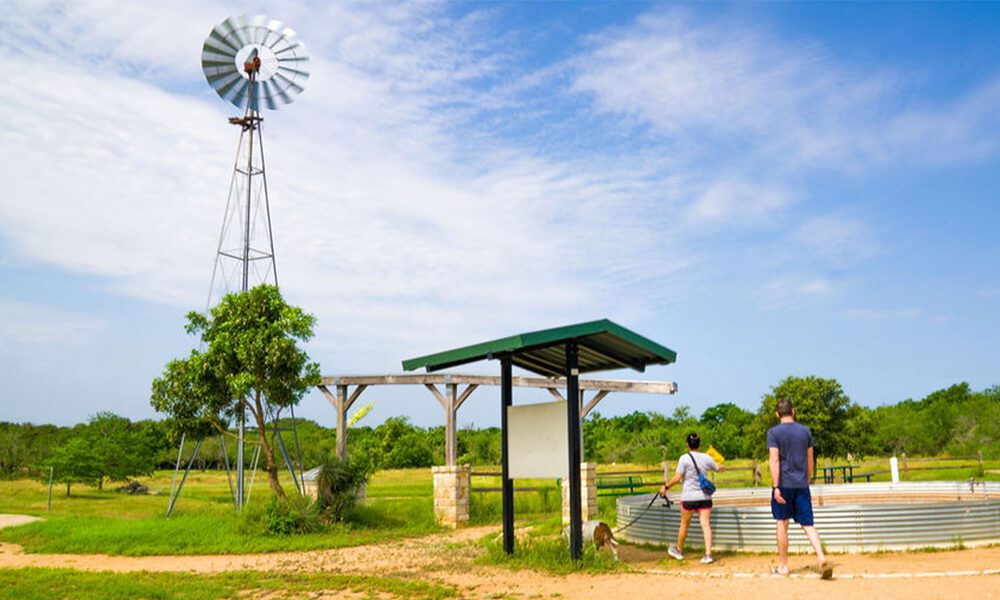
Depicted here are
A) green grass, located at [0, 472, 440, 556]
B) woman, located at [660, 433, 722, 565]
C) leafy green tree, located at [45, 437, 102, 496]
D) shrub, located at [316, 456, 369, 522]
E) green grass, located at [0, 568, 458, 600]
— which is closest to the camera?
green grass, located at [0, 568, 458, 600]

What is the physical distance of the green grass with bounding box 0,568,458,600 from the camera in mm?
8484

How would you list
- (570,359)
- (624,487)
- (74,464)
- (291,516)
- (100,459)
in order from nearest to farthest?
1. (570,359)
2. (291,516)
3. (624,487)
4. (74,464)
5. (100,459)

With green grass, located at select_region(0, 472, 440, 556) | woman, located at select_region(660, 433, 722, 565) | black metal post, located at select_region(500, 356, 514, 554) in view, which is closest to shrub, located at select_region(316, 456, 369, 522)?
green grass, located at select_region(0, 472, 440, 556)

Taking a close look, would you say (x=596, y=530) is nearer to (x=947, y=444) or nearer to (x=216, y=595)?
(x=216, y=595)

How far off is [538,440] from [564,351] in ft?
4.27

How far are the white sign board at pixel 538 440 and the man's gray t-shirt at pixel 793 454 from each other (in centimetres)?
262

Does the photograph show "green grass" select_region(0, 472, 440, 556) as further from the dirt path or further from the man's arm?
the man's arm

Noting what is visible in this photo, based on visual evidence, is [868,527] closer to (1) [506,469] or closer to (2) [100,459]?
(1) [506,469]

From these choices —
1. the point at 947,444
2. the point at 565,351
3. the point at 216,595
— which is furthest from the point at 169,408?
the point at 947,444

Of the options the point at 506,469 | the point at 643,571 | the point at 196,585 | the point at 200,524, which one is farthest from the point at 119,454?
the point at 643,571

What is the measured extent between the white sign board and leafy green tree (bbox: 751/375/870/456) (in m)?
21.6

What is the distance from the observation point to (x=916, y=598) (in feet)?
21.8

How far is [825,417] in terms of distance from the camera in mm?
29156

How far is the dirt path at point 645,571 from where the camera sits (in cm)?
725
